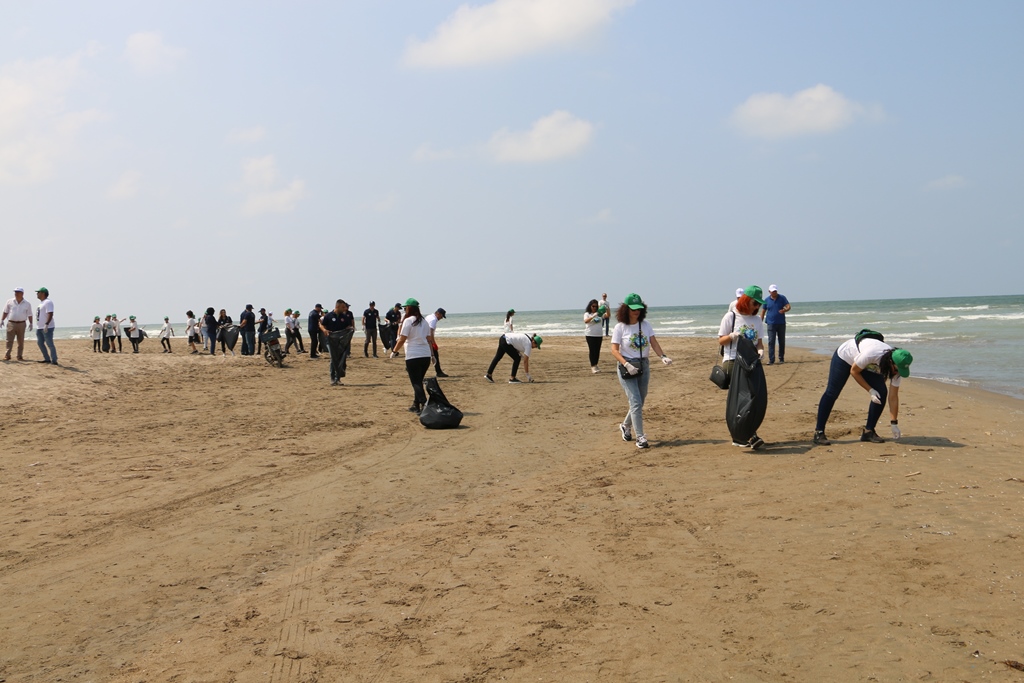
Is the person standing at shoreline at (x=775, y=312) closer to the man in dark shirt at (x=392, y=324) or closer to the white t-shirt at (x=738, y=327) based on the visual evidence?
the white t-shirt at (x=738, y=327)

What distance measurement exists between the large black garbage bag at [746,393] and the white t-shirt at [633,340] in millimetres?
990

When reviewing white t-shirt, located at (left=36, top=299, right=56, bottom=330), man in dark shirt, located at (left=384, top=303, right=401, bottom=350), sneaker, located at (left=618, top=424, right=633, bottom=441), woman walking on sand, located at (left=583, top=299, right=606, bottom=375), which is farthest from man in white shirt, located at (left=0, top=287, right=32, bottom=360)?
sneaker, located at (left=618, top=424, right=633, bottom=441)

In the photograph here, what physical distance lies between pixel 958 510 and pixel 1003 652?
7.60 feet

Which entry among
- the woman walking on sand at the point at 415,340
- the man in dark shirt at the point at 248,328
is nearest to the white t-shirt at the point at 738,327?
the woman walking on sand at the point at 415,340

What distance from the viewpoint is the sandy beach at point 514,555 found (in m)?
4.11

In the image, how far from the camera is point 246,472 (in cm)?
852

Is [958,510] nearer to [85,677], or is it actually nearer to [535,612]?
[535,612]

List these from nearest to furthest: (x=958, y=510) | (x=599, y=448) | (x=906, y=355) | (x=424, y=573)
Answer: (x=424, y=573) < (x=958, y=510) < (x=906, y=355) < (x=599, y=448)

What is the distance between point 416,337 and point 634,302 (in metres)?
4.17

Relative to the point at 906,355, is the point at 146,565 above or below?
below

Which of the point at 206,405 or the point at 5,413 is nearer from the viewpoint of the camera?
the point at 5,413

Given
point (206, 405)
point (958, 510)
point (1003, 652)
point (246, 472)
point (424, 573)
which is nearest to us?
point (1003, 652)

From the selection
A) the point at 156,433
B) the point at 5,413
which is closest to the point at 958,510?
the point at 156,433

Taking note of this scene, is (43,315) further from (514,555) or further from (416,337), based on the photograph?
(514,555)
